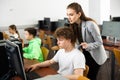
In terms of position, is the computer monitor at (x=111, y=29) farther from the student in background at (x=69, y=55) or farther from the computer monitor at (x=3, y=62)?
the computer monitor at (x=3, y=62)

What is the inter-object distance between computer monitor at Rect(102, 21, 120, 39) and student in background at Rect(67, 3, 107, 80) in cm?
161

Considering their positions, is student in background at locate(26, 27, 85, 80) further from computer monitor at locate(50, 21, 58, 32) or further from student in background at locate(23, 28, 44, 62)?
computer monitor at locate(50, 21, 58, 32)

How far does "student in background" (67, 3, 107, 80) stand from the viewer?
2096mm

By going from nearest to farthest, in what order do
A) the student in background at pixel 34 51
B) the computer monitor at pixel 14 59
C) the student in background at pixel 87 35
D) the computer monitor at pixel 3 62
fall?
the computer monitor at pixel 14 59 → the computer monitor at pixel 3 62 → the student in background at pixel 87 35 → the student in background at pixel 34 51

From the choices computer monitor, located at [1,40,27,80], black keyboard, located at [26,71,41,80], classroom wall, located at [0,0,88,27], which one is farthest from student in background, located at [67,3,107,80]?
classroom wall, located at [0,0,88,27]

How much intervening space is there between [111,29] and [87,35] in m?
1.83

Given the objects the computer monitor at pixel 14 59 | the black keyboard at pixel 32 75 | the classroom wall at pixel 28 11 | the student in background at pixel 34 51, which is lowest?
the black keyboard at pixel 32 75

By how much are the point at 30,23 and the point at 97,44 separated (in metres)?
4.92

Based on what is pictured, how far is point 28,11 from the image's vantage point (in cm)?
674

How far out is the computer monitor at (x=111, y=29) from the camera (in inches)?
149

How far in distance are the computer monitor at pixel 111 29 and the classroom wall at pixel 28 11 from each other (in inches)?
131

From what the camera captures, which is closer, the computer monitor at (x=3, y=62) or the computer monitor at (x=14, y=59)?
the computer monitor at (x=14, y=59)

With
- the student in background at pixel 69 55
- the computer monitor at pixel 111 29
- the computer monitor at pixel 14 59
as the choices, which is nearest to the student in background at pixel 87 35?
the student in background at pixel 69 55

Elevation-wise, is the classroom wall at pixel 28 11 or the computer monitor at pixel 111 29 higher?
the classroom wall at pixel 28 11
